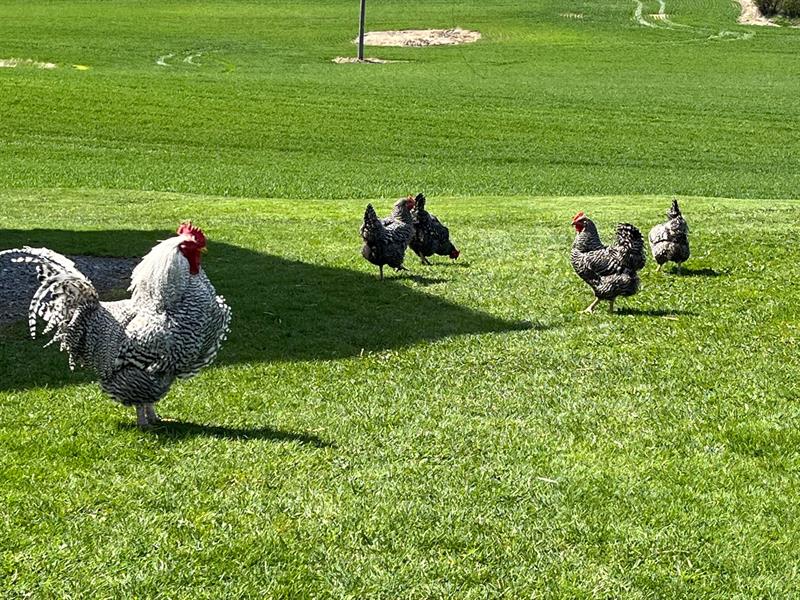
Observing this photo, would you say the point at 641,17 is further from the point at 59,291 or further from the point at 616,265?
the point at 59,291

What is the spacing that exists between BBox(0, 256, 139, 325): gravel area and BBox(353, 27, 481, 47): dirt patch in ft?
192

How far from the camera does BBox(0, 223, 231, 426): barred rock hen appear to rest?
732 centimetres

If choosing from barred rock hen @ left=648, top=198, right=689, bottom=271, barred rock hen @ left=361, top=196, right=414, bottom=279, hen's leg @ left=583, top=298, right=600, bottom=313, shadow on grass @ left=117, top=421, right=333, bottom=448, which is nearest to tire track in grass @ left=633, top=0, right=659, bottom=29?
barred rock hen @ left=648, top=198, right=689, bottom=271

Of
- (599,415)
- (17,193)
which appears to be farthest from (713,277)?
(17,193)

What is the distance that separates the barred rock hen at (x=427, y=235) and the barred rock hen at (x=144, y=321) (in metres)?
7.28

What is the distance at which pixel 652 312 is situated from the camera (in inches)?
472

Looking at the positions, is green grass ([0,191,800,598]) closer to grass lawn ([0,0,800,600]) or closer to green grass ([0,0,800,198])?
grass lawn ([0,0,800,600])

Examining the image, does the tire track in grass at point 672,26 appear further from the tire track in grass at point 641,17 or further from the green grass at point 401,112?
the green grass at point 401,112

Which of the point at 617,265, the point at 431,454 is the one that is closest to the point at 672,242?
the point at 617,265

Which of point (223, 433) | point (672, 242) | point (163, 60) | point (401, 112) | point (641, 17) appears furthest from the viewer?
point (641, 17)

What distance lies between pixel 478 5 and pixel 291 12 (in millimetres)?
16964

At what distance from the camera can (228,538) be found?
5914 millimetres

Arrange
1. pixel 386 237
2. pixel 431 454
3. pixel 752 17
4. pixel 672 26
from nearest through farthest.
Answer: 1. pixel 431 454
2. pixel 386 237
3. pixel 672 26
4. pixel 752 17

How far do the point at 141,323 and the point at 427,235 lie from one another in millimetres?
7767
